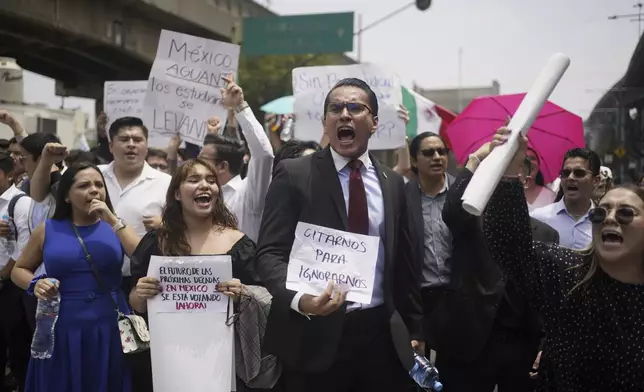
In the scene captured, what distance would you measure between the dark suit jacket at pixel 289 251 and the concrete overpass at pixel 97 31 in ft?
46.9

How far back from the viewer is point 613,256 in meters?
3.06

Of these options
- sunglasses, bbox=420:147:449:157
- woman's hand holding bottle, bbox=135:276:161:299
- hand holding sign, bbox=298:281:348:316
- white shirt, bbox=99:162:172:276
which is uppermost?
sunglasses, bbox=420:147:449:157

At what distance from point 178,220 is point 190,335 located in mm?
681

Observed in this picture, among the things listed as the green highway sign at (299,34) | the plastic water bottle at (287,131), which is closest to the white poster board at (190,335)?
the plastic water bottle at (287,131)

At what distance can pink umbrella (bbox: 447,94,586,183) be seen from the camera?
6020mm

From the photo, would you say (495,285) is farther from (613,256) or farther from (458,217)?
(613,256)

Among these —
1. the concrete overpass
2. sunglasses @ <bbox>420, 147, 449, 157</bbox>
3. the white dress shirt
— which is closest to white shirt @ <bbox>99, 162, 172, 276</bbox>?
sunglasses @ <bbox>420, 147, 449, 157</bbox>

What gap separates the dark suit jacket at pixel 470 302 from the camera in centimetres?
454

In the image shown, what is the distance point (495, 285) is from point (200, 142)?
3.42 meters

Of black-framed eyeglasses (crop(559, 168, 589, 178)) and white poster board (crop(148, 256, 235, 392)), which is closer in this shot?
white poster board (crop(148, 256, 235, 392))

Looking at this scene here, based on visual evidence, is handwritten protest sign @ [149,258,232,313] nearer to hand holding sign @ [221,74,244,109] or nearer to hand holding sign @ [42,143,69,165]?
hand holding sign @ [221,74,244,109]

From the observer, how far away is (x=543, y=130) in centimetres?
606

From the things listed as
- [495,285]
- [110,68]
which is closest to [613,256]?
[495,285]

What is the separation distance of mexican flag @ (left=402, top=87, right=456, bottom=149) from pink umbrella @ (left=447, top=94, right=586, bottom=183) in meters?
2.96
